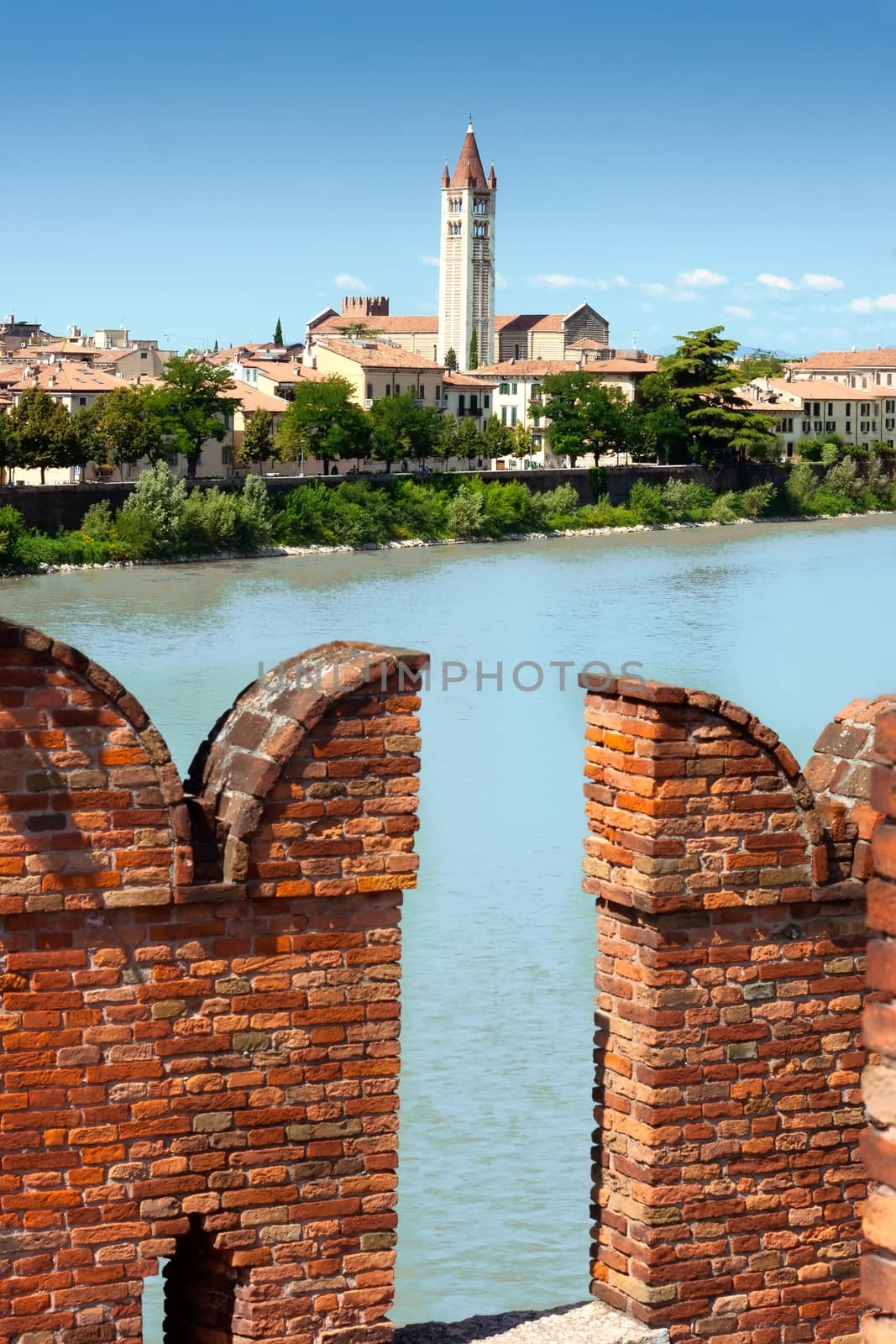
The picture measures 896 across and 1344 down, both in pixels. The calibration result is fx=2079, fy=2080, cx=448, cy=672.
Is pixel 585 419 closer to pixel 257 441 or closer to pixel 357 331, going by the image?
pixel 257 441

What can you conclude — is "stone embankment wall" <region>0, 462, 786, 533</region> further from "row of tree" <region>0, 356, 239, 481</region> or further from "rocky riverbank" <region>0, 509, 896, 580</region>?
"rocky riverbank" <region>0, 509, 896, 580</region>

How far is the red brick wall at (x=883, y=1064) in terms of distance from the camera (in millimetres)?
1812

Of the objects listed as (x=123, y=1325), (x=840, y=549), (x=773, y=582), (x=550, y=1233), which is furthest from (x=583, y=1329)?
(x=840, y=549)

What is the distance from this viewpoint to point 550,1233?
836cm

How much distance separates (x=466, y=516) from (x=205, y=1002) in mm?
44914

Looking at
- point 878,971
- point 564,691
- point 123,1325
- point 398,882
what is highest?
point 878,971

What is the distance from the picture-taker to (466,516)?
158 feet

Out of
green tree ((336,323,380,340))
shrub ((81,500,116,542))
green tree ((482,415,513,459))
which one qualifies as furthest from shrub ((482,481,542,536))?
green tree ((336,323,380,340))

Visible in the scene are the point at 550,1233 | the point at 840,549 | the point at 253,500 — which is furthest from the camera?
the point at 840,549

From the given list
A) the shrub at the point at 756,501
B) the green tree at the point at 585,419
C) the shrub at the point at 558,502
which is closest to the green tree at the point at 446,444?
the green tree at the point at 585,419

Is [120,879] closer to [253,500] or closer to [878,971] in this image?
[878,971]

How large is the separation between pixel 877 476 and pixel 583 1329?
65362 mm

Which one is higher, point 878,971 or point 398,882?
point 878,971

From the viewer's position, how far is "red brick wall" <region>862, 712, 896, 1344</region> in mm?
1812
